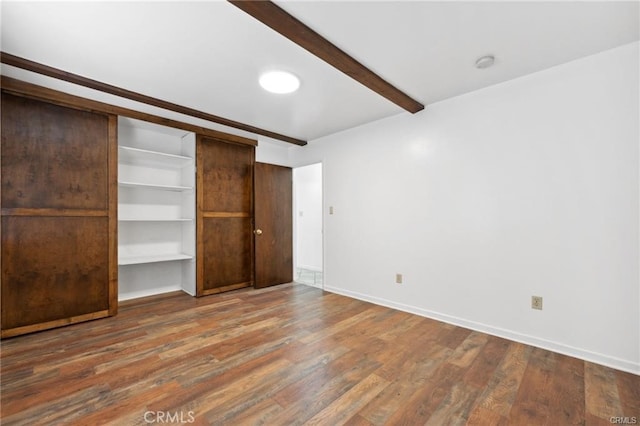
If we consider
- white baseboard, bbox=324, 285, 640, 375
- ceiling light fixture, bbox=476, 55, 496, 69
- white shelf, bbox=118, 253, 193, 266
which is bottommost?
white baseboard, bbox=324, 285, 640, 375

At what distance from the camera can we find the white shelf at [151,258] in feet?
11.2

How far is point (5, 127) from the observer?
257cm

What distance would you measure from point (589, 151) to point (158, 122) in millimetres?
4408

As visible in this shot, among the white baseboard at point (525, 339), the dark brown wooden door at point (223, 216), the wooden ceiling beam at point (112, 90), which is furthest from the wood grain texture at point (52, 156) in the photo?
the white baseboard at point (525, 339)

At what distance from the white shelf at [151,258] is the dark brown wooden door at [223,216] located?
29 cm

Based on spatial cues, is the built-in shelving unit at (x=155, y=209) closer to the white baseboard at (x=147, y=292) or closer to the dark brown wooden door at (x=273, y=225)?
the white baseboard at (x=147, y=292)

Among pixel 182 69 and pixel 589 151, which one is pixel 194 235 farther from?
pixel 589 151

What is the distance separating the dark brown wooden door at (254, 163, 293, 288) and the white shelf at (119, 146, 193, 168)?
3.65ft

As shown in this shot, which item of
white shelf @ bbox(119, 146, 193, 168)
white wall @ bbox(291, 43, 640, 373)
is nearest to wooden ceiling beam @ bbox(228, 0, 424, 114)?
white wall @ bbox(291, 43, 640, 373)

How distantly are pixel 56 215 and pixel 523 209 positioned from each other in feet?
14.9

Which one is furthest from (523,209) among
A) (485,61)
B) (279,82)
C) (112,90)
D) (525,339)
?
(112,90)

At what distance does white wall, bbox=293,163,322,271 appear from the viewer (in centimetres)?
587

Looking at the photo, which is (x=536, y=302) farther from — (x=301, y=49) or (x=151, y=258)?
Answer: (x=151, y=258)

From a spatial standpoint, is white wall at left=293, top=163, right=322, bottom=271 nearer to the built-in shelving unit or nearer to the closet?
the closet
